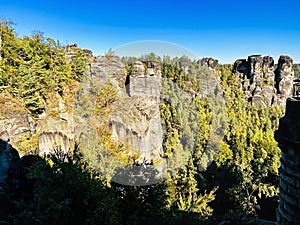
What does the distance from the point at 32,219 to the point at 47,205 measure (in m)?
0.74

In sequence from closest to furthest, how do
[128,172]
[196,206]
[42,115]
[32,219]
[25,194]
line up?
[32,219], [128,172], [25,194], [196,206], [42,115]

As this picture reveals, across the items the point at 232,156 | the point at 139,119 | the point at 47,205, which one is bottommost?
the point at 232,156

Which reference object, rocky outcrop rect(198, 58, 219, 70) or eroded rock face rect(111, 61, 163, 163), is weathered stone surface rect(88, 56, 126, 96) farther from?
rocky outcrop rect(198, 58, 219, 70)

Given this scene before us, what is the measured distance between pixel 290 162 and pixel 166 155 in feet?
79.6

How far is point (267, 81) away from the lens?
50.8 metres

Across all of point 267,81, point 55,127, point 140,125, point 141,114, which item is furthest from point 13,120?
point 267,81

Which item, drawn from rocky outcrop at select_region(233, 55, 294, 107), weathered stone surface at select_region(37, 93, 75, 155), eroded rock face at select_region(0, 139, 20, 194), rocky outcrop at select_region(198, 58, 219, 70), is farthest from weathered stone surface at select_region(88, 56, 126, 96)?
rocky outcrop at select_region(233, 55, 294, 107)

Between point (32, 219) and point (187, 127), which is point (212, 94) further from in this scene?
point (32, 219)

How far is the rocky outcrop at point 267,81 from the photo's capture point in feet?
163

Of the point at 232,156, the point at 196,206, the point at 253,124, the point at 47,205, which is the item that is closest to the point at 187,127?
the point at 232,156

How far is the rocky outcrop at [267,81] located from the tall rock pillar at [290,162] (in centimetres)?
4939

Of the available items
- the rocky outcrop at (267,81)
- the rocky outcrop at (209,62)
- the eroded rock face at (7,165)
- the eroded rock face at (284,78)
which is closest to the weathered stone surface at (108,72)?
the eroded rock face at (7,165)

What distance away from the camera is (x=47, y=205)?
31.9 ft

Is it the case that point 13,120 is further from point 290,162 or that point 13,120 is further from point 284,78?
point 284,78
